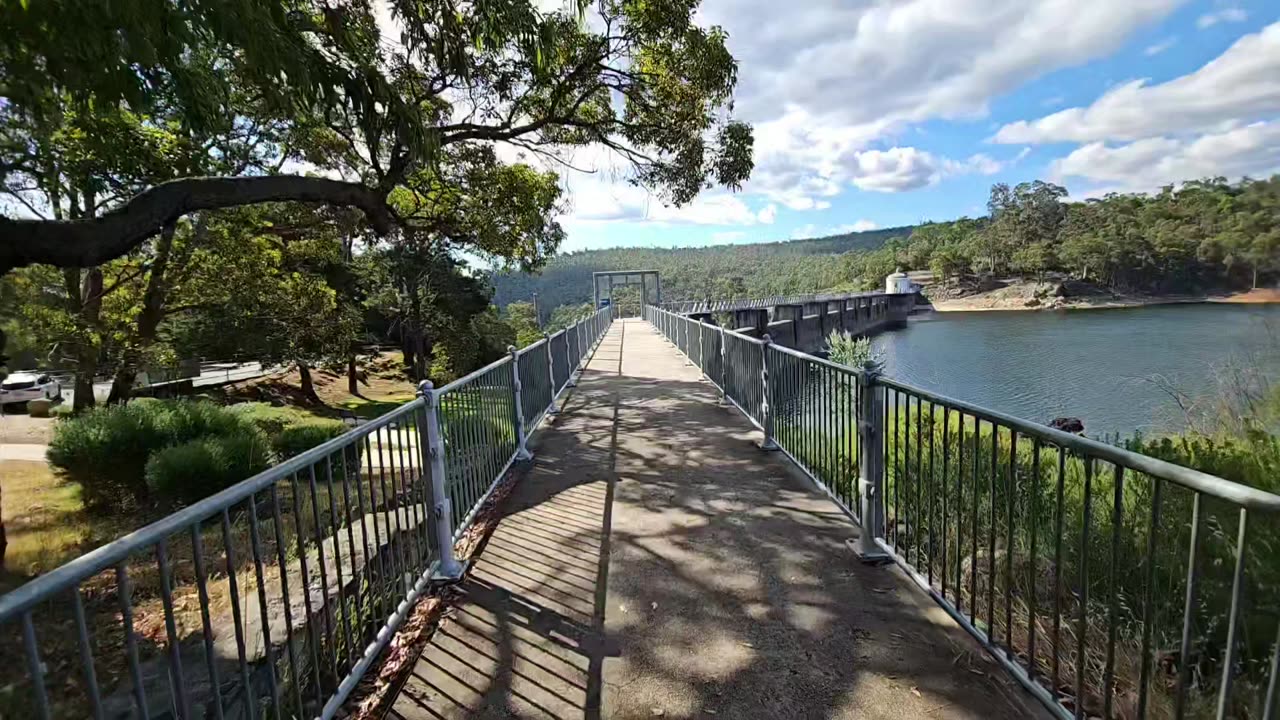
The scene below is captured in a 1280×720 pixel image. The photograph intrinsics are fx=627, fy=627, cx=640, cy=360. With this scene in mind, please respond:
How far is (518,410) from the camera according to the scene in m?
5.98

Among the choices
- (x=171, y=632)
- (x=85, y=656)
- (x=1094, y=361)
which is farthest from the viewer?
(x=1094, y=361)

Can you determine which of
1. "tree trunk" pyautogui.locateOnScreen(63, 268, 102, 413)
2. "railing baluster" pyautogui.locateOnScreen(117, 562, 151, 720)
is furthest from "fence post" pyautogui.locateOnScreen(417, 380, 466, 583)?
"tree trunk" pyautogui.locateOnScreen(63, 268, 102, 413)

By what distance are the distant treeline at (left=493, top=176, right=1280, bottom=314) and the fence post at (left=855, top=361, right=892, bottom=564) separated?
1024 cm

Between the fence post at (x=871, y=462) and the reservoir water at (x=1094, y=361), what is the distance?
Result: 719 cm

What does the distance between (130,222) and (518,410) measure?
339cm

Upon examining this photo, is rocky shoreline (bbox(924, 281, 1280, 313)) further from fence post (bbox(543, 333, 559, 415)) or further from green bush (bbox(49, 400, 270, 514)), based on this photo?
green bush (bbox(49, 400, 270, 514))

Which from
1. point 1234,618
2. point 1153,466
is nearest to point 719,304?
point 1153,466

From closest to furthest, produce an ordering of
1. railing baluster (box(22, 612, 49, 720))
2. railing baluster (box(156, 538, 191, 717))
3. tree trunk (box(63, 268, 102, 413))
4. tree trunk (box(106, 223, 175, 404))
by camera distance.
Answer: railing baluster (box(22, 612, 49, 720))
railing baluster (box(156, 538, 191, 717))
tree trunk (box(63, 268, 102, 413))
tree trunk (box(106, 223, 175, 404))

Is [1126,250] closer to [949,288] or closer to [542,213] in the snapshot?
[949,288]

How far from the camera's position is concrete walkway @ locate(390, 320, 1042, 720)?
2420 millimetres

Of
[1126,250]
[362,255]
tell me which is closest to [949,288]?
[1126,250]

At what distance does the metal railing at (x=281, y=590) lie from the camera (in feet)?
5.03

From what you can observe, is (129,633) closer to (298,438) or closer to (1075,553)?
(1075,553)

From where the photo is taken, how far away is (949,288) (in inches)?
3157
